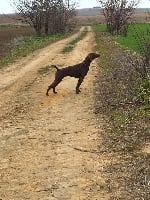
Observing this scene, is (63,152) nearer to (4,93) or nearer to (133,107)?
(133,107)

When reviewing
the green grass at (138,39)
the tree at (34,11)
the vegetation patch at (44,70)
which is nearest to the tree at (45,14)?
the tree at (34,11)

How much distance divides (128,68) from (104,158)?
30.7 ft

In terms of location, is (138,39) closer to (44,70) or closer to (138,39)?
(138,39)

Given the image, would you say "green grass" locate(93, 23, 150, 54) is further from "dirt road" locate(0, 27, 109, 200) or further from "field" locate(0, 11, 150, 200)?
"dirt road" locate(0, 27, 109, 200)

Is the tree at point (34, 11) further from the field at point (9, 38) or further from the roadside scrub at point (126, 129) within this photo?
the roadside scrub at point (126, 129)

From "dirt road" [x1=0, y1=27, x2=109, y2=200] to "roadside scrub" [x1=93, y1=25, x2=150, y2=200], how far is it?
0.26 metres

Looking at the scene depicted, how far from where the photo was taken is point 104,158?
821 centimetres

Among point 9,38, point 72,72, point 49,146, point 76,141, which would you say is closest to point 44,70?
point 72,72

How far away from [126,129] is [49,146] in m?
1.80

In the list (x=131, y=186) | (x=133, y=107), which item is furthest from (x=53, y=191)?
(x=133, y=107)

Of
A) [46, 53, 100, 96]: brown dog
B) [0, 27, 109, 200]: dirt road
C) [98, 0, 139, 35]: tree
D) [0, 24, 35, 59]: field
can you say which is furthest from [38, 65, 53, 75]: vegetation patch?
[98, 0, 139, 35]: tree

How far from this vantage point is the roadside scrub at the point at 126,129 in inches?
275

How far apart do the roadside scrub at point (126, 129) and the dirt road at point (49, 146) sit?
0.26 meters

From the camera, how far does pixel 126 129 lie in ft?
32.0
